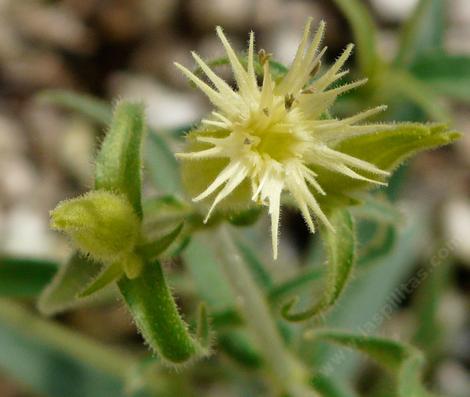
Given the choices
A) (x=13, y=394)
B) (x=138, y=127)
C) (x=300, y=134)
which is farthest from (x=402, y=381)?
(x=13, y=394)

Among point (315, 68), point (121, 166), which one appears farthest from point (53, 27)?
point (315, 68)

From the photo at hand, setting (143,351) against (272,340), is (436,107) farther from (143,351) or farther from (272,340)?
(143,351)

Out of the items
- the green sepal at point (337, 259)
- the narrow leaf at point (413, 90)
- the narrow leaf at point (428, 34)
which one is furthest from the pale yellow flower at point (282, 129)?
the narrow leaf at point (428, 34)

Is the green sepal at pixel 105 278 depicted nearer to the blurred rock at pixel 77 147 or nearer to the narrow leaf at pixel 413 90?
the narrow leaf at pixel 413 90

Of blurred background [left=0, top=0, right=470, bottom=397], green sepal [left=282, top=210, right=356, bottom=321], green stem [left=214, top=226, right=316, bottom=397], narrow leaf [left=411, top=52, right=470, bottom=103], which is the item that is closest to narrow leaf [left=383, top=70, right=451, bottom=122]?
narrow leaf [left=411, top=52, right=470, bottom=103]

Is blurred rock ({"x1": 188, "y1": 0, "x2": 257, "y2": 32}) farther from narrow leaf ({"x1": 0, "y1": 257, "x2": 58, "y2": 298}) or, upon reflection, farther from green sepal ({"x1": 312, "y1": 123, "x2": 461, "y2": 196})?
green sepal ({"x1": 312, "y1": 123, "x2": 461, "y2": 196})

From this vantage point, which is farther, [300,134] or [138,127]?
[138,127]

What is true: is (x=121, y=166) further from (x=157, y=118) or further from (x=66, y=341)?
(x=157, y=118)
